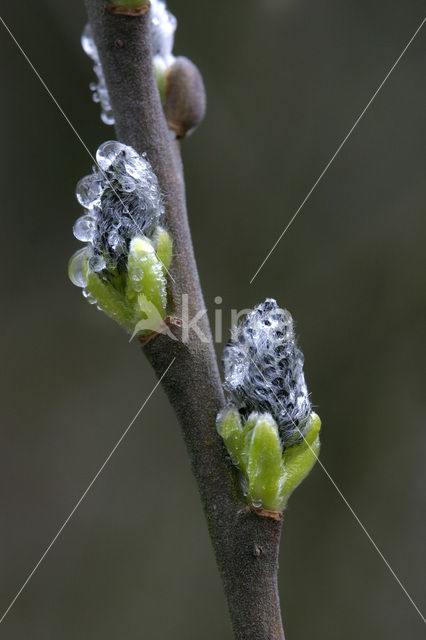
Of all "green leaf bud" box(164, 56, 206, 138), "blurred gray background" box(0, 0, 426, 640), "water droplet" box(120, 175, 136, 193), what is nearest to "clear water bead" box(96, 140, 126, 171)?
"water droplet" box(120, 175, 136, 193)

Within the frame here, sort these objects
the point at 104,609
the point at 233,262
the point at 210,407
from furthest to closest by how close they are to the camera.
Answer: the point at 233,262 → the point at 104,609 → the point at 210,407

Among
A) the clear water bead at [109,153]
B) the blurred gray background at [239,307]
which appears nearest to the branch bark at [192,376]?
the clear water bead at [109,153]

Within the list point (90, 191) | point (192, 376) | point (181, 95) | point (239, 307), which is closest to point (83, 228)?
point (90, 191)

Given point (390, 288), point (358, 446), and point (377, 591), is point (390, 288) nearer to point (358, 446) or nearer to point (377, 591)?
point (358, 446)

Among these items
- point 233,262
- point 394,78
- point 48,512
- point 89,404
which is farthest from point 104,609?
point 394,78

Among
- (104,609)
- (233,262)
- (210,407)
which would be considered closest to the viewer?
(210,407)

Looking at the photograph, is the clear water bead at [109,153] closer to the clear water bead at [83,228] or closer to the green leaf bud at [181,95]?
the clear water bead at [83,228]
